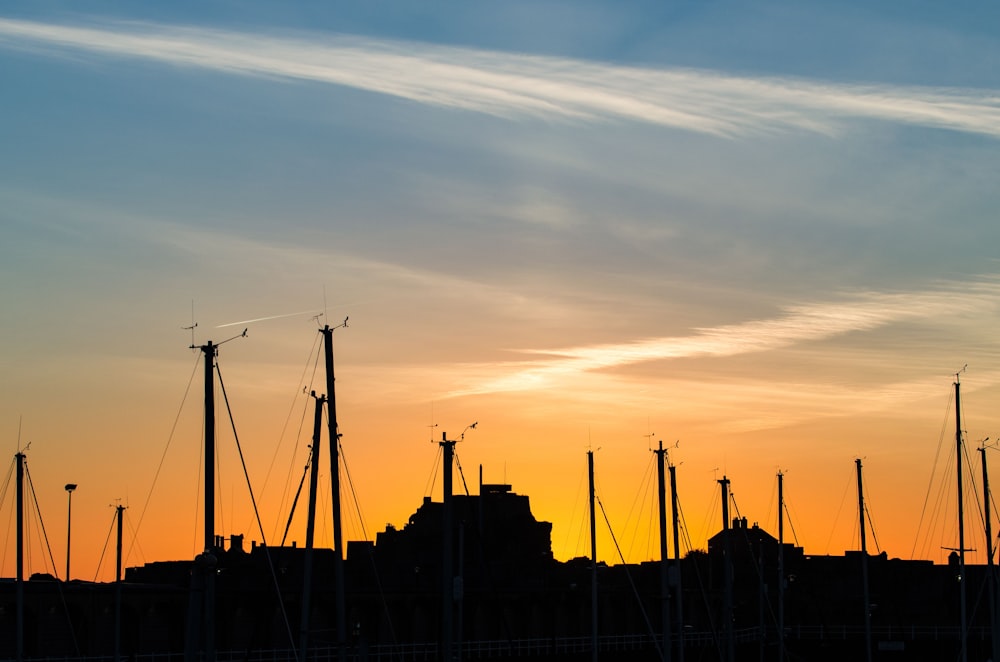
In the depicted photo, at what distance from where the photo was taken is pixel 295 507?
217ft

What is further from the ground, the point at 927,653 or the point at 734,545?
the point at 734,545

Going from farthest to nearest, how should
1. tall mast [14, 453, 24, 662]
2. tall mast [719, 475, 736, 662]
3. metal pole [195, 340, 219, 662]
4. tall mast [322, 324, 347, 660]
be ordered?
tall mast [719, 475, 736, 662] < tall mast [14, 453, 24, 662] < tall mast [322, 324, 347, 660] < metal pole [195, 340, 219, 662]

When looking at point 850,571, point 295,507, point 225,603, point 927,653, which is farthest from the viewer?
point 850,571

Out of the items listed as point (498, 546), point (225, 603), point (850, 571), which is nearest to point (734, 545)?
point (850, 571)

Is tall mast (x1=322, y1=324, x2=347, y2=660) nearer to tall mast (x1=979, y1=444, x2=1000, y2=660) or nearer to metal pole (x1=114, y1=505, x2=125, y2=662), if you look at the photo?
metal pole (x1=114, y1=505, x2=125, y2=662)

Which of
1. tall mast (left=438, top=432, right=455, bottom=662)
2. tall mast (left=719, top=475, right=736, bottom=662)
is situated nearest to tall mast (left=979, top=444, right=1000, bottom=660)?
tall mast (left=719, top=475, right=736, bottom=662)

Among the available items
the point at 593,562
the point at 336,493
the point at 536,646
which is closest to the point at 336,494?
the point at 336,493

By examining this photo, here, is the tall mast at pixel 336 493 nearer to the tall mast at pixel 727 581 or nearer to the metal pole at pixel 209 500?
the metal pole at pixel 209 500

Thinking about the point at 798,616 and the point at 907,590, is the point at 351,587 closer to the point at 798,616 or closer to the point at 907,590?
the point at 798,616

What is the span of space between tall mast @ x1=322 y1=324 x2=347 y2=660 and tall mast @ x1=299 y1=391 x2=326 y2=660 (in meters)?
1.19

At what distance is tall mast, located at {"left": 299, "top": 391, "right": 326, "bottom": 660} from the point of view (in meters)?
59.7

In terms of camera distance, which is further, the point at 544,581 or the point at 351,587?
the point at 544,581

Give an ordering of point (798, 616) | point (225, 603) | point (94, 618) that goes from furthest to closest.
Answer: point (798, 616) → point (225, 603) → point (94, 618)

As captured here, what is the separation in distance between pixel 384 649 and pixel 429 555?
1913 inches
